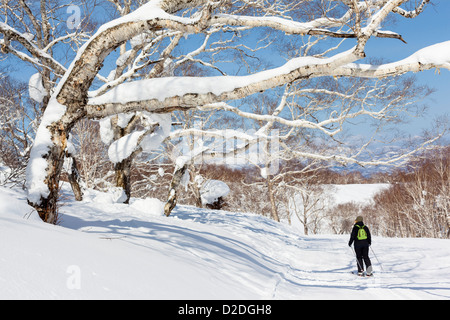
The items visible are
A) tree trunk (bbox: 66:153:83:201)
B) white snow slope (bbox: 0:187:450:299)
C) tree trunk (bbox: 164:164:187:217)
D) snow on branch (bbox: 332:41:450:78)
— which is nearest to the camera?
white snow slope (bbox: 0:187:450:299)

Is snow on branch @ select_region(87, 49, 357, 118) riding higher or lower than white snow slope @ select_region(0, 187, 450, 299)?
higher

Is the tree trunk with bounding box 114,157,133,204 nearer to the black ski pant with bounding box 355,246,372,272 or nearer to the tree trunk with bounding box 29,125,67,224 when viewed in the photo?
the tree trunk with bounding box 29,125,67,224

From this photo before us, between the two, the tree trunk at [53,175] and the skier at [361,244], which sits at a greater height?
the tree trunk at [53,175]

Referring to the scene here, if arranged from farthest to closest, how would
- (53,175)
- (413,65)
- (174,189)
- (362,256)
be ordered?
(174,189) < (362,256) < (53,175) < (413,65)

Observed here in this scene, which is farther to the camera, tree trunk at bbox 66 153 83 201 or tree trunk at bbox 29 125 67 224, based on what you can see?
tree trunk at bbox 66 153 83 201

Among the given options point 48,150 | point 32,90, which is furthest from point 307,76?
point 32,90

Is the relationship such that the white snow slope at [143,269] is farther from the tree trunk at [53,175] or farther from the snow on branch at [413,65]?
the snow on branch at [413,65]

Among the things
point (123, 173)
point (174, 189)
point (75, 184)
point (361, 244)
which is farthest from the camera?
point (174, 189)

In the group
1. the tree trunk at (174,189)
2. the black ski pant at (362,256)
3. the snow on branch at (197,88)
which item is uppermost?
the snow on branch at (197,88)

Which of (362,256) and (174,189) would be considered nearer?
(362,256)

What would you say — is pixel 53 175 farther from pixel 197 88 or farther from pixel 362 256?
pixel 362 256

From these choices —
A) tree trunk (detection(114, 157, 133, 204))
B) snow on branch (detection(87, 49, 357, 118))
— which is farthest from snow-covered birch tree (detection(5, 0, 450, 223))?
tree trunk (detection(114, 157, 133, 204))

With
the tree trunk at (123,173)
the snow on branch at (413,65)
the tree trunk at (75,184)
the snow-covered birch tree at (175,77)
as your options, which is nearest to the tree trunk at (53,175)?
the snow-covered birch tree at (175,77)

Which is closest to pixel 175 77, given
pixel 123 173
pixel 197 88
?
pixel 197 88
